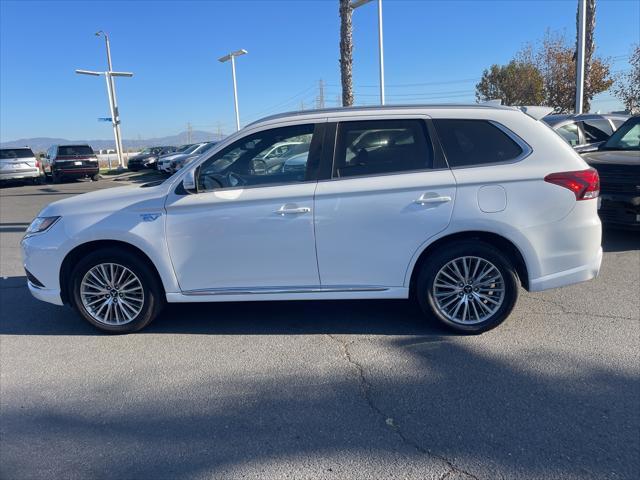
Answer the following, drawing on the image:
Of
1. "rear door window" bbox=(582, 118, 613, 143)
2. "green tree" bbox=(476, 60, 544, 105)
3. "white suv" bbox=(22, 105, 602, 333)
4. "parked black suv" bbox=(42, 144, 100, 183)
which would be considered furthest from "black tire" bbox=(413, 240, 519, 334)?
"green tree" bbox=(476, 60, 544, 105)

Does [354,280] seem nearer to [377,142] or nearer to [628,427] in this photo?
[377,142]

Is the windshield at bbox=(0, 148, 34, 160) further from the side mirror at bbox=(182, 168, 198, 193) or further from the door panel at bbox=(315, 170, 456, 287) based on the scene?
the door panel at bbox=(315, 170, 456, 287)

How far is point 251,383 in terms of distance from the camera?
358 centimetres

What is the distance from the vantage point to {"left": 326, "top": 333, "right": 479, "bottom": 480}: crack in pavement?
2.58 metres

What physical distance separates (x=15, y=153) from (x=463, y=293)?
2492 cm

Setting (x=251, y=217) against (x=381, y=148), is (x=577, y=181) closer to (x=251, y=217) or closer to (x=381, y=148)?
(x=381, y=148)

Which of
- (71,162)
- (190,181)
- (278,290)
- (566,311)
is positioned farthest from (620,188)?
(71,162)

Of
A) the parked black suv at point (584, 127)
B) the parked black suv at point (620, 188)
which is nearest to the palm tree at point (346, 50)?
the parked black suv at point (584, 127)

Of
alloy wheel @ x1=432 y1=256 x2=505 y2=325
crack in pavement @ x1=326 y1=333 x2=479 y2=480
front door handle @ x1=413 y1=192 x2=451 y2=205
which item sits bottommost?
crack in pavement @ x1=326 y1=333 x2=479 y2=480

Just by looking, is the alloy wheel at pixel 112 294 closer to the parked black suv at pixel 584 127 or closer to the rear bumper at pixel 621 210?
the rear bumper at pixel 621 210

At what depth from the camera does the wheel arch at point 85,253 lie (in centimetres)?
438

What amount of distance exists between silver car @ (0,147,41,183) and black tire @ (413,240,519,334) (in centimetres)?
2379

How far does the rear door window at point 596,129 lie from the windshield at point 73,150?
881 inches

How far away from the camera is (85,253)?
4.46 metres
